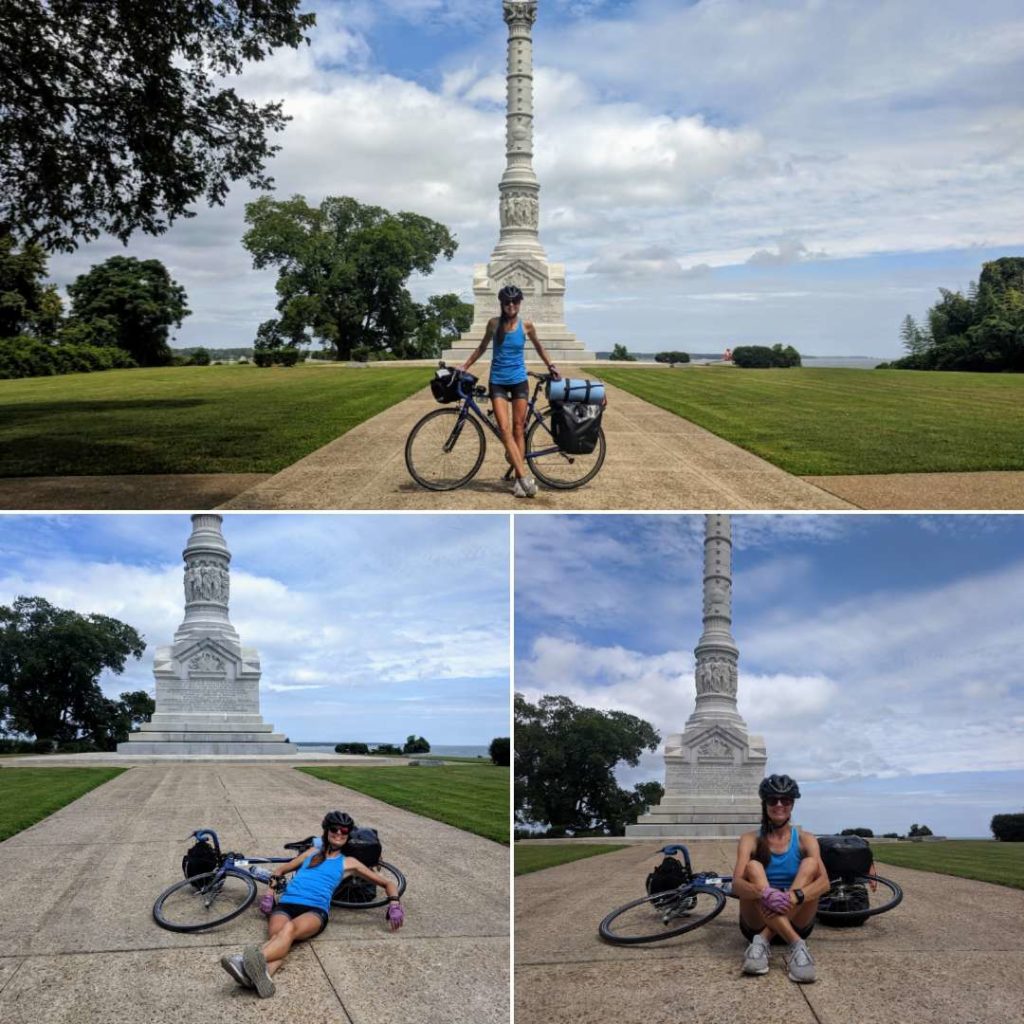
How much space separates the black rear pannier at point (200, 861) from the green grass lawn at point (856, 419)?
9733mm

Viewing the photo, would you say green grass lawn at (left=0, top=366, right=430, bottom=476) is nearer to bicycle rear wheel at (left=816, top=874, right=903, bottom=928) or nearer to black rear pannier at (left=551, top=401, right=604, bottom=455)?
black rear pannier at (left=551, top=401, right=604, bottom=455)

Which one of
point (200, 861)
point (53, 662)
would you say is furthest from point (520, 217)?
point (200, 861)

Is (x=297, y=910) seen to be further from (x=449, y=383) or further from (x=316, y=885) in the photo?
(x=449, y=383)

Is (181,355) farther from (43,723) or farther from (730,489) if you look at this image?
(730,489)

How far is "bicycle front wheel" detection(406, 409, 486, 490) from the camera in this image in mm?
12125

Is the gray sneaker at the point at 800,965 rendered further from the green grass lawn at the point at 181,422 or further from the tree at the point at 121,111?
the tree at the point at 121,111

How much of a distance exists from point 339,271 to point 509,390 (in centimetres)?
6216

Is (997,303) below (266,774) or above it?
above

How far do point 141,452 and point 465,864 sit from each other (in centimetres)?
1037

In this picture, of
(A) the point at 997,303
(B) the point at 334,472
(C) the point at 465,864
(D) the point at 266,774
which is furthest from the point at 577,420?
(A) the point at 997,303

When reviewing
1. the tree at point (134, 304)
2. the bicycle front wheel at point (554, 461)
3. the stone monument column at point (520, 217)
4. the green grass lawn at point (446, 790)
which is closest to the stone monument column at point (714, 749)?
the green grass lawn at point (446, 790)

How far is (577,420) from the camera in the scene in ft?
39.0

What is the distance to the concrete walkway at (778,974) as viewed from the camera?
5574 mm

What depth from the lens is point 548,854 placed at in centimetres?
1452
